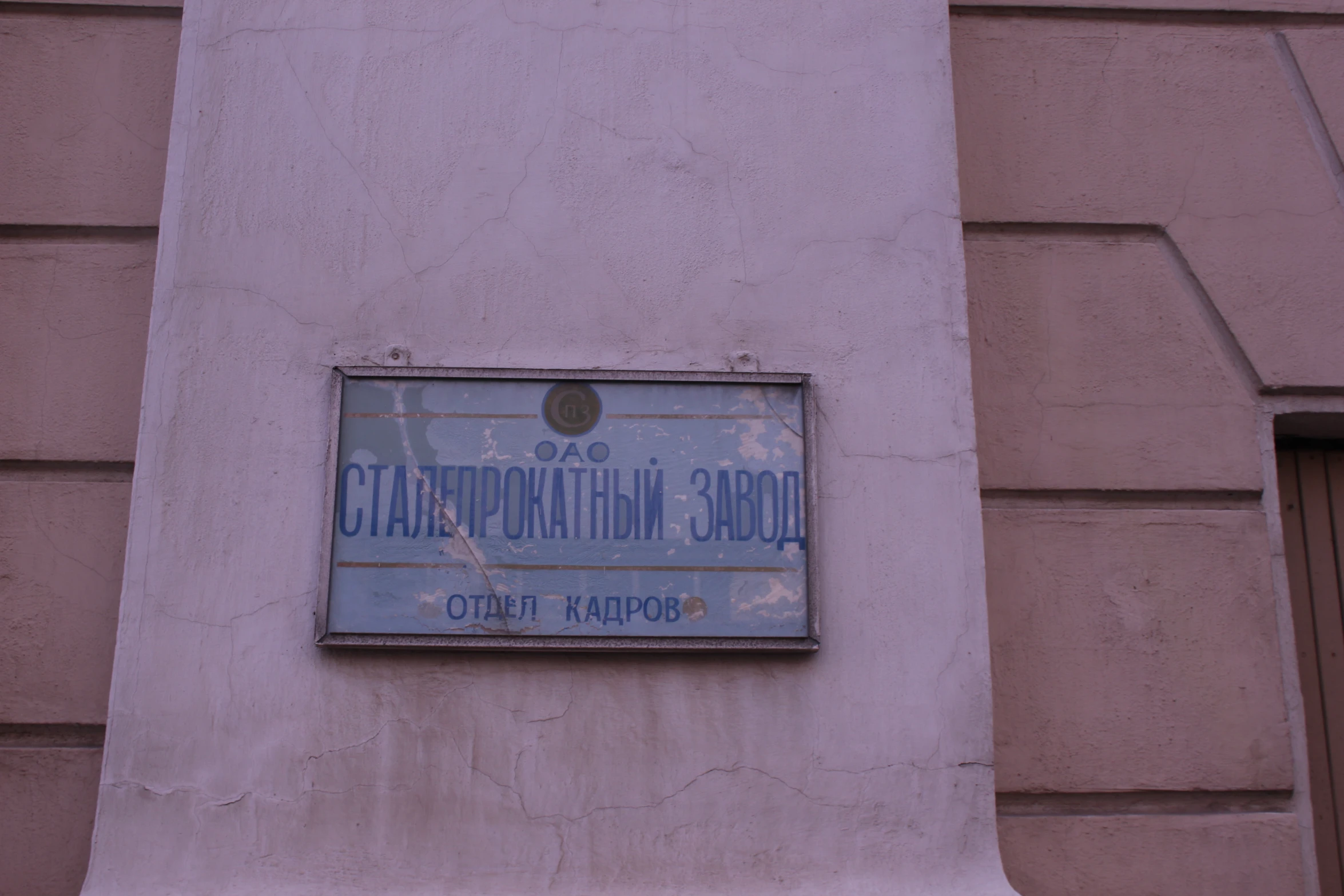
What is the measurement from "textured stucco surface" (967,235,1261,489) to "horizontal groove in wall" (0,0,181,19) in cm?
241

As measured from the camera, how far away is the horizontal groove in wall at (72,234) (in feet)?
9.18

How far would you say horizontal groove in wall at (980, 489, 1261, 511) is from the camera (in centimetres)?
271

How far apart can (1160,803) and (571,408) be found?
177 centimetres

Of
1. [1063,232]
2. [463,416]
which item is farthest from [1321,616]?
[463,416]

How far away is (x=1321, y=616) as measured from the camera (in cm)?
279

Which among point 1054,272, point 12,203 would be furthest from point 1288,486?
point 12,203

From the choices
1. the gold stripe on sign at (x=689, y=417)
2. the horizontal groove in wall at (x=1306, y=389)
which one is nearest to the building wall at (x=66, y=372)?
the gold stripe on sign at (x=689, y=417)

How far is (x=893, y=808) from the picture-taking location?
7.66 feet

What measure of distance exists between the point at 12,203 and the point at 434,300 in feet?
4.16

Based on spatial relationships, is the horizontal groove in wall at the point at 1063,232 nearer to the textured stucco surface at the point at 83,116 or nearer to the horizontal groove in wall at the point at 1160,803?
the horizontal groove in wall at the point at 1160,803

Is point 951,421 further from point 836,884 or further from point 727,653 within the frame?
point 836,884

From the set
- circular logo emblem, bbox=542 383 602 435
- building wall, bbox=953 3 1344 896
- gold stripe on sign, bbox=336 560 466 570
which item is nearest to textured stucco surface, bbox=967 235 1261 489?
building wall, bbox=953 3 1344 896

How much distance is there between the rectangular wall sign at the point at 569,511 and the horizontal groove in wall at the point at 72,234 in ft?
2.71

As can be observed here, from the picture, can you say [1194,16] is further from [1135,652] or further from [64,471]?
[64,471]
